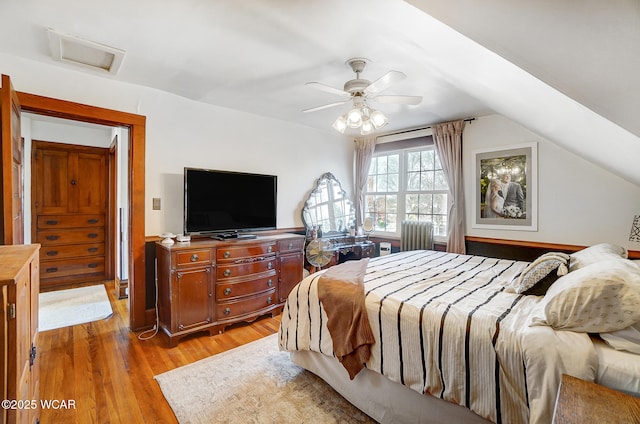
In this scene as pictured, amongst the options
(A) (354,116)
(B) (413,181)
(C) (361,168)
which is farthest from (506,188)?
(A) (354,116)

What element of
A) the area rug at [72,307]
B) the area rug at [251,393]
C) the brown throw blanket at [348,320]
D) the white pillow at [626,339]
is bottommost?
the area rug at [251,393]

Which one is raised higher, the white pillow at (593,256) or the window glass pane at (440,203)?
the window glass pane at (440,203)

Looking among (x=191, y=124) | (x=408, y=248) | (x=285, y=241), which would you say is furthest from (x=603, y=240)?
(x=191, y=124)

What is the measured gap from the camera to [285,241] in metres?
3.39

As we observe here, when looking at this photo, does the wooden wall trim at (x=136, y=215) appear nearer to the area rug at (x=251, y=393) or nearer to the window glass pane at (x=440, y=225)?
the area rug at (x=251, y=393)

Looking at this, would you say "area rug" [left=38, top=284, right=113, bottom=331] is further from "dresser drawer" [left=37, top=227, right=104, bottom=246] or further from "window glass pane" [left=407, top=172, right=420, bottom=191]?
"window glass pane" [left=407, top=172, right=420, bottom=191]

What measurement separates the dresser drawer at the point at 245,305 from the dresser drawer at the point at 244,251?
0.45 metres

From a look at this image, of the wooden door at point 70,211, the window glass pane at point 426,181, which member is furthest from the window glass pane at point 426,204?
the wooden door at point 70,211

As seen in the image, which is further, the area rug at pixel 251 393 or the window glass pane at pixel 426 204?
the window glass pane at pixel 426 204

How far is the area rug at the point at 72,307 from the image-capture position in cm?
305

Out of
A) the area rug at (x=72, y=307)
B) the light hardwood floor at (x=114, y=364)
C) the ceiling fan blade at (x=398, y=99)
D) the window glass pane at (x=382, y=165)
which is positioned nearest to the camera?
the light hardwood floor at (x=114, y=364)

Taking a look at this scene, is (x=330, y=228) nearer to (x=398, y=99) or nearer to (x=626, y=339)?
(x=398, y=99)

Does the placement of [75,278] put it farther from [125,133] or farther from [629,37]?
[629,37]

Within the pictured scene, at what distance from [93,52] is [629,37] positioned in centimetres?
308
